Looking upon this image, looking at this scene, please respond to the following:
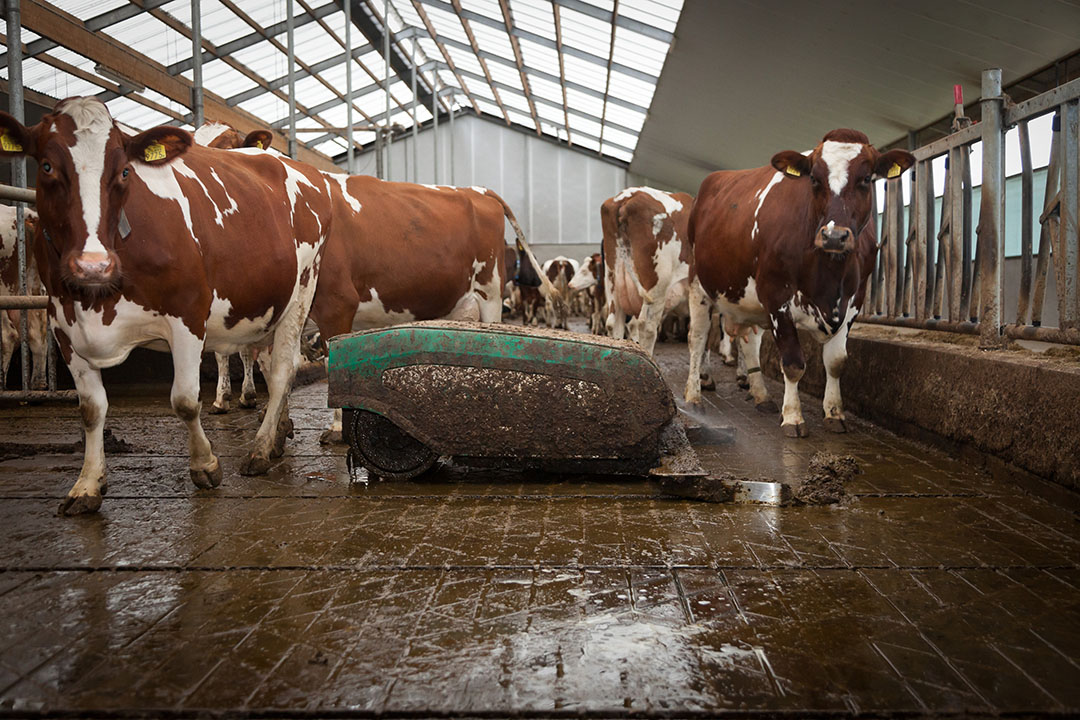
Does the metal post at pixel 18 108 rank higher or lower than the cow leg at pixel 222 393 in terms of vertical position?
higher

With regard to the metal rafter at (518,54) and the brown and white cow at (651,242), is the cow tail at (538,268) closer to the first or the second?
the brown and white cow at (651,242)

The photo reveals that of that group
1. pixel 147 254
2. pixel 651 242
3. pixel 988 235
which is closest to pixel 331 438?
pixel 147 254

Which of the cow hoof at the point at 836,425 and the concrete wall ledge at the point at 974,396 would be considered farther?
the cow hoof at the point at 836,425

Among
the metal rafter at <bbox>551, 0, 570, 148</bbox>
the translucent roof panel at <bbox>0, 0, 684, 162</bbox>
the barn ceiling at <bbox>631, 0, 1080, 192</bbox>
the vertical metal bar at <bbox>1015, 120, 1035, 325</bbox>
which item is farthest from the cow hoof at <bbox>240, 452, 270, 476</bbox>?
the metal rafter at <bbox>551, 0, 570, 148</bbox>

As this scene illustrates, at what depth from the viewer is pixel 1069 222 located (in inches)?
187

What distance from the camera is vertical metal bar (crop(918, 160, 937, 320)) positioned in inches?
270

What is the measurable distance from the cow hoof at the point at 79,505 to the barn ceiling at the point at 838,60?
914 cm

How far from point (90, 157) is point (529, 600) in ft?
9.39

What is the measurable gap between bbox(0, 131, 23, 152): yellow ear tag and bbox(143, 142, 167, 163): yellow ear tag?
0.54 m

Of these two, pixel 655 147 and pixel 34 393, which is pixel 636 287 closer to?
pixel 34 393

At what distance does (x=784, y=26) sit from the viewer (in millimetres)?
12367

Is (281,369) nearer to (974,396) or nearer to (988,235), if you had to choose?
(974,396)

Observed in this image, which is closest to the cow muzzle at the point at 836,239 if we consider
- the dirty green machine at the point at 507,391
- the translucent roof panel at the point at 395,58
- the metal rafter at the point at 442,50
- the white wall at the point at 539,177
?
the dirty green machine at the point at 507,391

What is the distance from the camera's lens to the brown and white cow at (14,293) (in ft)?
25.9
